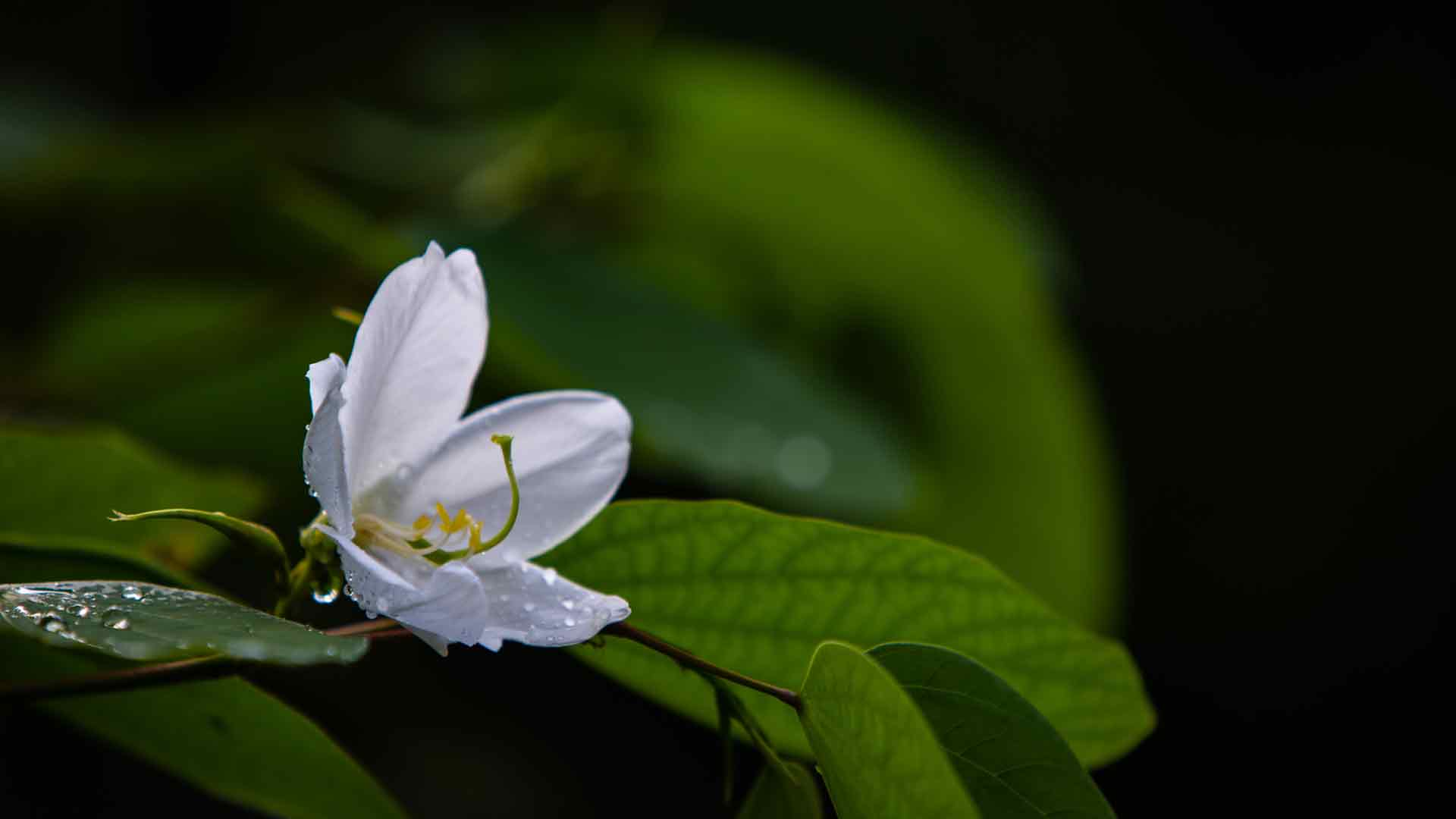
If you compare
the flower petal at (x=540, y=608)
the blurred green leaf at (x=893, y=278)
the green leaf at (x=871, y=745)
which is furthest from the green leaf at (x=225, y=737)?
the blurred green leaf at (x=893, y=278)

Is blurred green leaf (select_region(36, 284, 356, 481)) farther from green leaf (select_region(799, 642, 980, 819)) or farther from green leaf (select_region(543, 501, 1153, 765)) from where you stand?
green leaf (select_region(799, 642, 980, 819))

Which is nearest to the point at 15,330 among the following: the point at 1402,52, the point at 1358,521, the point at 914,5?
the point at 914,5

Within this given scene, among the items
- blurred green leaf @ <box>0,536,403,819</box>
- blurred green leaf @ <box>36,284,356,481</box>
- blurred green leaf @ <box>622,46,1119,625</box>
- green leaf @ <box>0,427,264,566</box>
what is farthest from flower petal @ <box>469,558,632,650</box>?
A: blurred green leaf @ <box>622,46,1119,625</box>

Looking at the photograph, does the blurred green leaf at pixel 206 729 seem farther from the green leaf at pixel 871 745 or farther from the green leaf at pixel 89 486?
the green leaf at pixel 871 745

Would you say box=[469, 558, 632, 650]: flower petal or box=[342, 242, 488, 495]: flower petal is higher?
box=[342, 242, 488, 495]: flower petal

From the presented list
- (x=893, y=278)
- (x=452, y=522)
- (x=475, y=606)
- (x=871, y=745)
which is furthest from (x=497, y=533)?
(x=893, y=278)

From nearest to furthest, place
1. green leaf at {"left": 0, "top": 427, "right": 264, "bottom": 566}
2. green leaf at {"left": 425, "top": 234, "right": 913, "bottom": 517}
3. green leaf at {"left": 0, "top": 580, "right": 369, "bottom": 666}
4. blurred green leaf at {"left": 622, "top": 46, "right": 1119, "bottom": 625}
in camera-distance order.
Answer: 1. green leaf at {"left": 0, "top": 580, "right": 369, "bottom": 666}
2. green leaf at {"left": 0, "top": 427, "right": 264, "bottom": 566}
3. green leaf at {"left": 425, "top": 234, "right": 913, "bottom": 517}
4. blurred green leaf at {"left": 622, "top": 46, "right": 1119, "bottom": 625}

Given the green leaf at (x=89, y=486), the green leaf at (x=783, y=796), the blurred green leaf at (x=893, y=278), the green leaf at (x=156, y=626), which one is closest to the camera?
the green leaf at (x=156, y=626)
